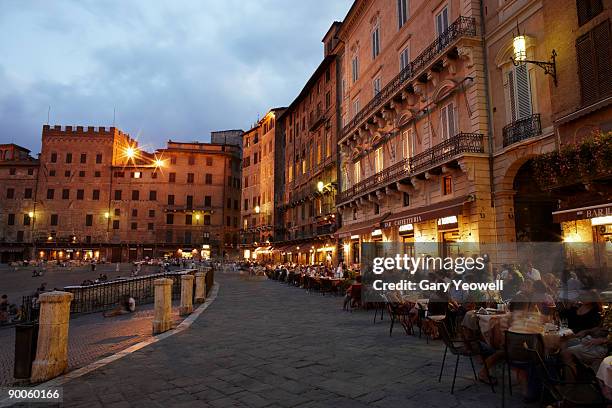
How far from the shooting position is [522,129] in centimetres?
1327

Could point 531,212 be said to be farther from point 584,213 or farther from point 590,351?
point 590,351

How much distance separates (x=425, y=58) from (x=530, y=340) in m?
16.4

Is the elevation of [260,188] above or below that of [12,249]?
above

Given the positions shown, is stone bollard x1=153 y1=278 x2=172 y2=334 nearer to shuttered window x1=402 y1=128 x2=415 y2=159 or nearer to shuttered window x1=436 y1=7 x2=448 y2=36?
shuttered window x1=402 y1=128 x2=415 y2=159

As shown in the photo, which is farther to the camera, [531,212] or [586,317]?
[531,212]

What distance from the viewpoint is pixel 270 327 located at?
9.62 meters

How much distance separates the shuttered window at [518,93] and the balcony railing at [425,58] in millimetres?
2538

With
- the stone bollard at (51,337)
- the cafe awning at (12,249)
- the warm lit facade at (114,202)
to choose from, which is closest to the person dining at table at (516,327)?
the stone bollard at (51,337)

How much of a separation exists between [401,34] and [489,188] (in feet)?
34.1

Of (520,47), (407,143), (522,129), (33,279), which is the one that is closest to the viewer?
(520,47)

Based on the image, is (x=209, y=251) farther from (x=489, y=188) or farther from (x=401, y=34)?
(x=489, y=188)

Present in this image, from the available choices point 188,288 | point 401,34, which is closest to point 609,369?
point 188,288

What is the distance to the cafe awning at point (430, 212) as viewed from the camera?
577 inches

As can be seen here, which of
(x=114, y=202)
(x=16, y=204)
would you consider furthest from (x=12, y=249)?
(x=114, y=202)
